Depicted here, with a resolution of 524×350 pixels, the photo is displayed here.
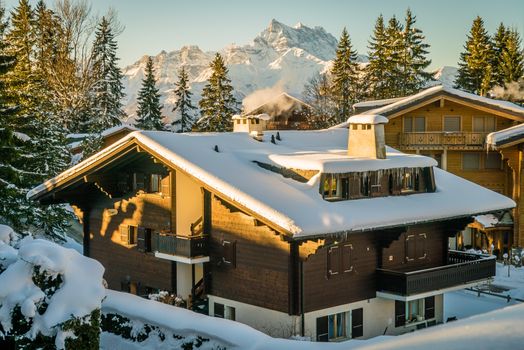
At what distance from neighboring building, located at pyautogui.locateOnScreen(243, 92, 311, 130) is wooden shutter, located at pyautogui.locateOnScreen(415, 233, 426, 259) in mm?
51072

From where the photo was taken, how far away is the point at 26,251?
15.8 meters

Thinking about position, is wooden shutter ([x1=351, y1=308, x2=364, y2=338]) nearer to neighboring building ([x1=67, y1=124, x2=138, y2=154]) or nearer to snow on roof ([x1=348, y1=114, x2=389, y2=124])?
snow on roof ([x1=348, y1=114, x2=389, y2=124])

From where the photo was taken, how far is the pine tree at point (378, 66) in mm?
72500

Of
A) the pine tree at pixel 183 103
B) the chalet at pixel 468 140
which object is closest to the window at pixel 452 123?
the chalet at pixel 468 140

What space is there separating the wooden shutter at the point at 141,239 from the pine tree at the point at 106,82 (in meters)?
44.7

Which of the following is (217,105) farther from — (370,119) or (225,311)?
(225,311)

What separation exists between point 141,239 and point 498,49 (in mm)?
53796

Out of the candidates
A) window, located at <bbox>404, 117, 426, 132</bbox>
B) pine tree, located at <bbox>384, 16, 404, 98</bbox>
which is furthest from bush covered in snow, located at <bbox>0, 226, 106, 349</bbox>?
pine tree, located at <bbox>384, 16, 404, 98</bbox>

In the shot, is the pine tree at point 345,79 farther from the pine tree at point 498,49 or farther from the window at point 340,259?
the window at point 340,259

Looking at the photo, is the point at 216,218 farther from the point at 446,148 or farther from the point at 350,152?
the point at 446,148

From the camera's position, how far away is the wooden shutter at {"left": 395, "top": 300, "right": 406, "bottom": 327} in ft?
89.9

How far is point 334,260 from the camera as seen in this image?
81.4 ft

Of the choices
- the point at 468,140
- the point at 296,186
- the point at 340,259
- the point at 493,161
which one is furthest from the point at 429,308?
the point at 493,161

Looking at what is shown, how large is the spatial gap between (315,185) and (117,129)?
4345 cm
